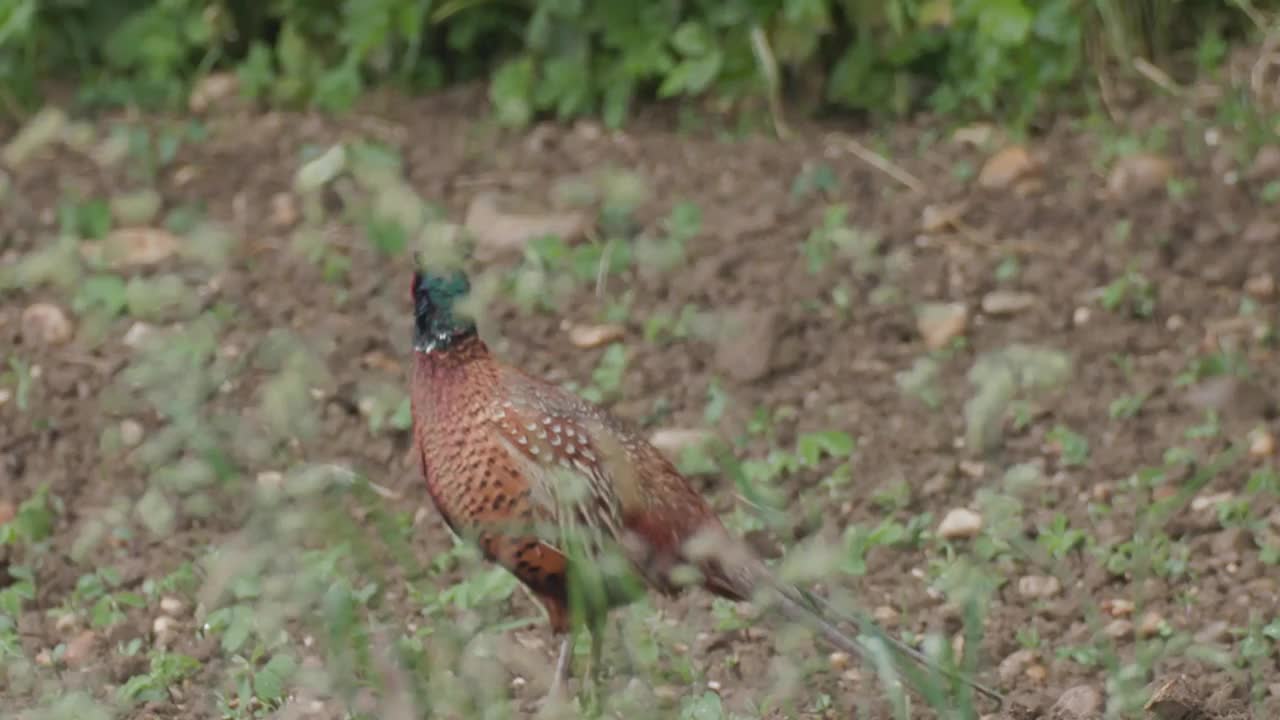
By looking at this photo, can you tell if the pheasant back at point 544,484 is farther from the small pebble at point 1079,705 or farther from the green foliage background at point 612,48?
the green foliage background at point 612,48

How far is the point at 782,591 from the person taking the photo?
3729mm

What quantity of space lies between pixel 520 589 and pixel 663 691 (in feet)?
1.91

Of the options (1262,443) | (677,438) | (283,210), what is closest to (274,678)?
(677,438)

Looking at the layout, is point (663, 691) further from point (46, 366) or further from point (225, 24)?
point (225, 24)

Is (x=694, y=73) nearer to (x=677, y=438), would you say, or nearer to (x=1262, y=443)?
(x=677, y=438)

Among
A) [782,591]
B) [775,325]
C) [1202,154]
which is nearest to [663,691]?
[782,591]

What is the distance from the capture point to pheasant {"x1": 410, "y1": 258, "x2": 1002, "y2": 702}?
3729 millimetres

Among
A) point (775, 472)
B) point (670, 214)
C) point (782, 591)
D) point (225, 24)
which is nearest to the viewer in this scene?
point (782, 591)

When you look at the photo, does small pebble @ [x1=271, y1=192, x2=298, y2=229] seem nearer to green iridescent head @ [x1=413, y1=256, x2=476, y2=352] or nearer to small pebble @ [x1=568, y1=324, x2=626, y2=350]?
small pebble @ [x1=568, y1=324, x2=626, y2=350]

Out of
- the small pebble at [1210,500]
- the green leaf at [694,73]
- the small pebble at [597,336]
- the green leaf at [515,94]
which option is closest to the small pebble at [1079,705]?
the small pebble at [1210,500]

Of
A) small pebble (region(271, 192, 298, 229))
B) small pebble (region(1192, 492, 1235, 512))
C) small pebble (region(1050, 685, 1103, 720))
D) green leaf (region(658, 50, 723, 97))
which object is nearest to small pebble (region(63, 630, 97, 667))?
small pebble (region(1050, 685, 1103, 720))

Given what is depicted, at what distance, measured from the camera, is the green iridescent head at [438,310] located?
12.9 ft

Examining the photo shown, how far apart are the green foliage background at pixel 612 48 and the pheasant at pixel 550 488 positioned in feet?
8.94

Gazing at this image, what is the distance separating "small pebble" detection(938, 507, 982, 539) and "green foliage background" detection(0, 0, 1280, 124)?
2.03 meters
